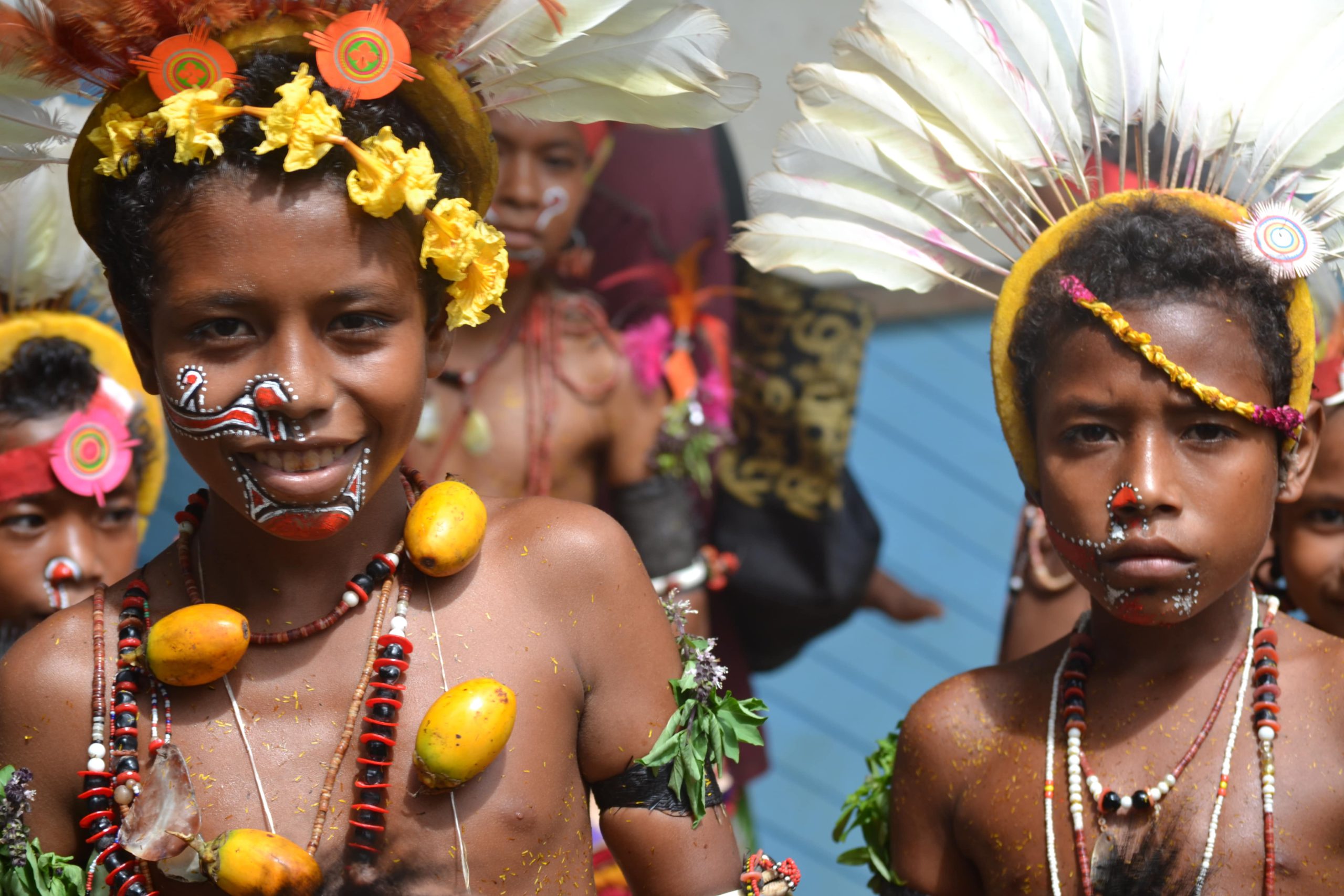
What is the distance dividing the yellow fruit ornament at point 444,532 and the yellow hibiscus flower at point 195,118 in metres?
0.62

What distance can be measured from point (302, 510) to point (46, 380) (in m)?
1.43

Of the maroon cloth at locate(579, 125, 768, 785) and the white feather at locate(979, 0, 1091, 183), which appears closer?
the white feather at locate(979, 0, 1091, 183)

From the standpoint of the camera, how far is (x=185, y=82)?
7.44 feet

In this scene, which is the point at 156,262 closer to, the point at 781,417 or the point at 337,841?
the point at 337,841

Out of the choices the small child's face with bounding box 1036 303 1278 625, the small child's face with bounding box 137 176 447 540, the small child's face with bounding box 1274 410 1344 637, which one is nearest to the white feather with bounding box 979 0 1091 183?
the small child's face with bounding box 1036 303 1278 625

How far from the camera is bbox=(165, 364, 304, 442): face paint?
2.22 m

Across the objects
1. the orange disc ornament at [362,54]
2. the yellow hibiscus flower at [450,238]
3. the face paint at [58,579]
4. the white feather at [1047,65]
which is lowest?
the face paint at [58,579]

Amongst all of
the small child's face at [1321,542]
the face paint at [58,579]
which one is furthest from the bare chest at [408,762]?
the small child's face at [1321,542]

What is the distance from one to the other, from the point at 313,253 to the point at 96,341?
59.8 inches

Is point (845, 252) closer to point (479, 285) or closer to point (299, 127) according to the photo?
point (479, 285)

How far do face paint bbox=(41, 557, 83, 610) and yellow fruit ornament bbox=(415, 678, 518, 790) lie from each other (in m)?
1.44

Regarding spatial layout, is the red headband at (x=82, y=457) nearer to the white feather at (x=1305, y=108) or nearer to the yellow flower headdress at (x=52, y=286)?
the yellow flower headdress at (x=52, y=286)

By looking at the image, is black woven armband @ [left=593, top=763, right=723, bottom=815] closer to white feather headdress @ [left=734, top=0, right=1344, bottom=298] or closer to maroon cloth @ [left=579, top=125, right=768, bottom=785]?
white feather headdress @ [left=734, top=0, right=1344, bottom=298]

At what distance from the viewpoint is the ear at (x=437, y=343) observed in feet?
8.14
